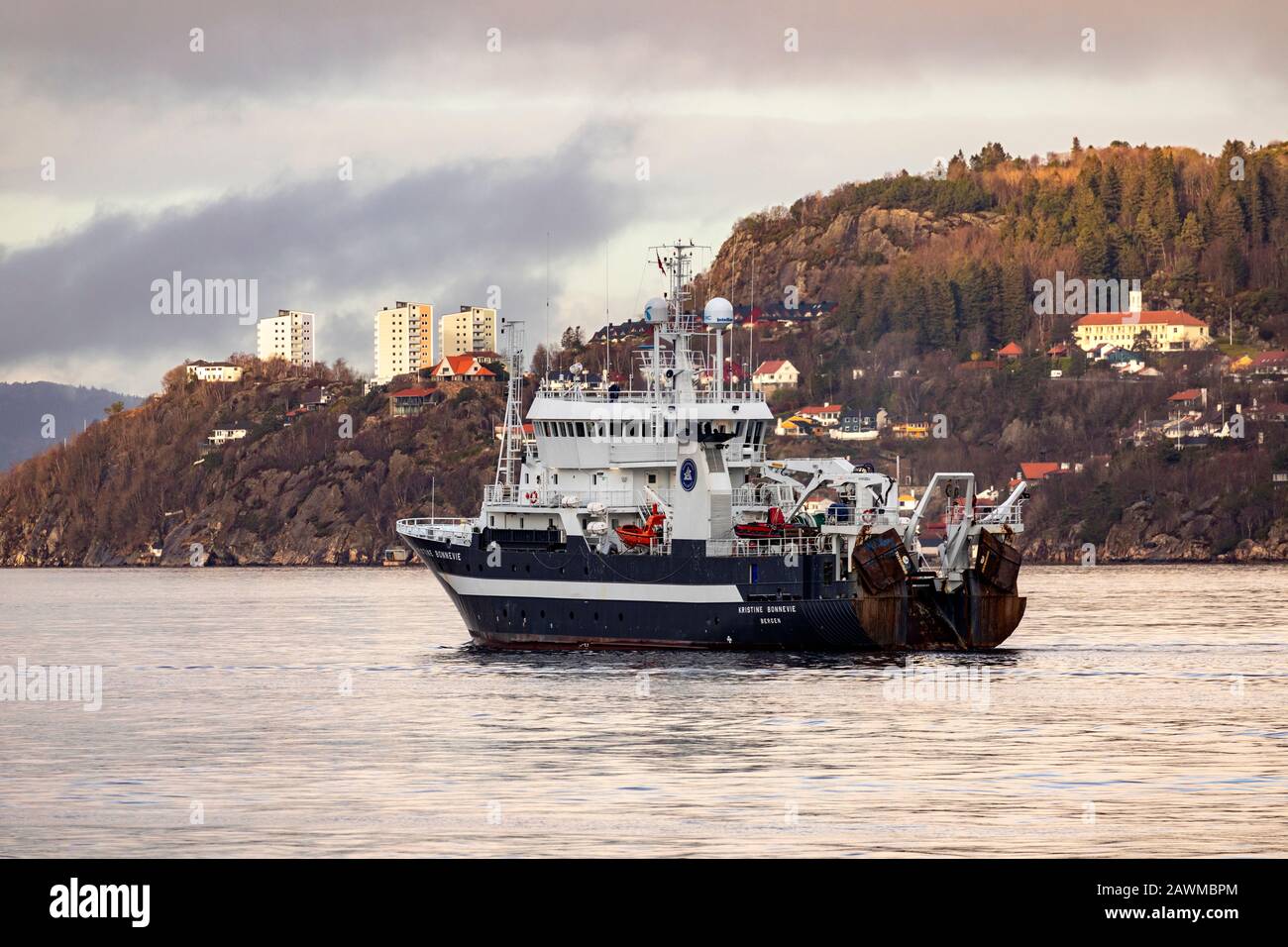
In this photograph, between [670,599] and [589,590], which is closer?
[670,599]

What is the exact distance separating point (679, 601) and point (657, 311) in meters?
11.2

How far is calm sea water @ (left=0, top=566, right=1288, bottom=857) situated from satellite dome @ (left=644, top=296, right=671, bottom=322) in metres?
11.5

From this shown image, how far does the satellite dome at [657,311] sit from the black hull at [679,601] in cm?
890

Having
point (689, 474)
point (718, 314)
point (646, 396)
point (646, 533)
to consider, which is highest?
point (718, 314)

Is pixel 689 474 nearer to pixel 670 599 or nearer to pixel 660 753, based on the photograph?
pixel 670 599

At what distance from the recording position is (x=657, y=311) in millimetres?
65188

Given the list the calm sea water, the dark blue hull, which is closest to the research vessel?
the dark blue hull

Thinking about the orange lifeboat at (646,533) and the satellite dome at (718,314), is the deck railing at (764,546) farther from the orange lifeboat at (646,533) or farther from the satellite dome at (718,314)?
the satellite dome at (718,314)

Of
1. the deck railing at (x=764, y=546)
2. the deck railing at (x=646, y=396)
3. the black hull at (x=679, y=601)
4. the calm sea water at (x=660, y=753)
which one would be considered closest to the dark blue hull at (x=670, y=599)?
the black hull at (x=679, y=601)

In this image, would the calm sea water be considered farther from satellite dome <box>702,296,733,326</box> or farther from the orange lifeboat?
satellite dome <box>702,296,733,326</box>

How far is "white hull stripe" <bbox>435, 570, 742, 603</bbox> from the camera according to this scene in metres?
58.5

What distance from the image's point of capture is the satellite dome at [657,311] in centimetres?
6488

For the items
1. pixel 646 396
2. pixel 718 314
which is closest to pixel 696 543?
pixel 646 396

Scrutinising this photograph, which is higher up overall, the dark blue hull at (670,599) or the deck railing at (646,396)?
the deck railing at (646,396)
